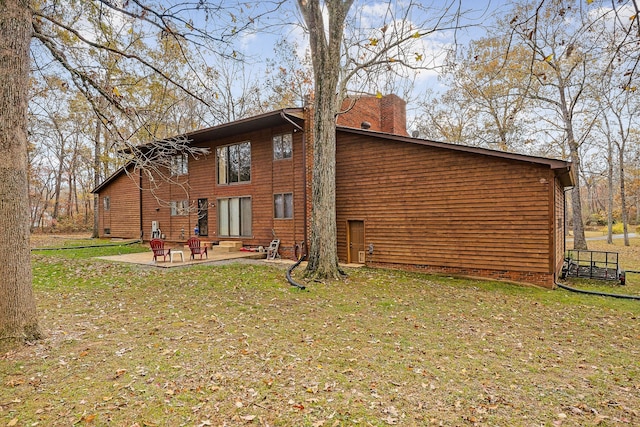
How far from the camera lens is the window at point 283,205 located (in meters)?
14.0

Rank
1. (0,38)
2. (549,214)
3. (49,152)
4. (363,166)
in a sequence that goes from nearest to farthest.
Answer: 1. (0,38)
2. (549,214)
3. (363,166)
4. (49,152)

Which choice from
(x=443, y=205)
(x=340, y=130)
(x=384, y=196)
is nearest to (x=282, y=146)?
(x=340, y=130)

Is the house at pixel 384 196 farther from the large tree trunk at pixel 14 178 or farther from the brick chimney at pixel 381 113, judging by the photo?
the large tree trunk at pixel 14 178

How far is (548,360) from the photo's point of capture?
15.3 feet

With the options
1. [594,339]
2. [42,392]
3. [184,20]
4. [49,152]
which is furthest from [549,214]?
[49,152]

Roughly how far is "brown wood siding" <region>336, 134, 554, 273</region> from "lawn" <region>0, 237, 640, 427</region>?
6.04ft

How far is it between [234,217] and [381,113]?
9163 mm

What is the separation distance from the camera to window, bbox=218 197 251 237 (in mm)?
15367

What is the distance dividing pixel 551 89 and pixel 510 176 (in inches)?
553

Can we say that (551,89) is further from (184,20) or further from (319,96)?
(184,20)

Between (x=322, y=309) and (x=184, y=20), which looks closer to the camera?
(x=184, y=20)

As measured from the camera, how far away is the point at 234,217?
623 inches

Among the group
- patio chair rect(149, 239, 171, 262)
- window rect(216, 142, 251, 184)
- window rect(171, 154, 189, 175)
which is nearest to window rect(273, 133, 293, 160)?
window rect(216, 142, 251, 184)

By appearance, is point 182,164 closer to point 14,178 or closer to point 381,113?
point 381,113
